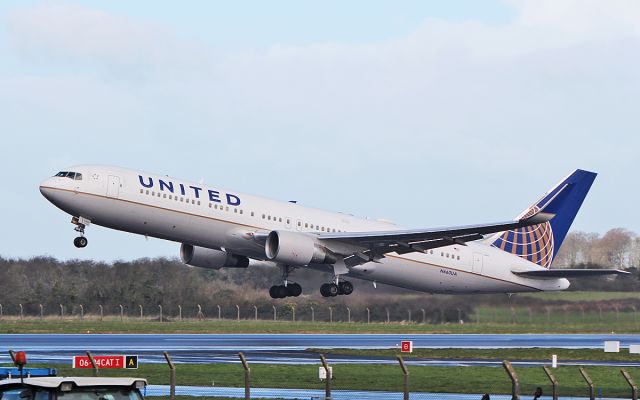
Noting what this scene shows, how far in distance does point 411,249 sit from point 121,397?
3837 centimetres

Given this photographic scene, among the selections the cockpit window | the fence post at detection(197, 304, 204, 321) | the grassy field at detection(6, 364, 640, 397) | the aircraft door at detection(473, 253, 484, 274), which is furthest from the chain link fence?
the fence post at detection(197, 304, 204, 321)

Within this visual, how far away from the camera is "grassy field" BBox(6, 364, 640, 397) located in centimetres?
3553

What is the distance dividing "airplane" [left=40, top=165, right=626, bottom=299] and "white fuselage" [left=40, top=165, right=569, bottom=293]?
4 cm

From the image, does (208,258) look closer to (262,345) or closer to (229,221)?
(262,345)

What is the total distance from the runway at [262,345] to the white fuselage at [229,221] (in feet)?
11.2

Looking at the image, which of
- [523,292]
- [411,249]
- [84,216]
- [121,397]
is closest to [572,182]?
[523,292]

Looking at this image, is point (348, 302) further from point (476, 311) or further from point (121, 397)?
point (121, 397)

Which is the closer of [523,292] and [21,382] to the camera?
[21,382]

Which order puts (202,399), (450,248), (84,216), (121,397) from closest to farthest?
(121,397) < (202,399) < (84,216) < (450,248)

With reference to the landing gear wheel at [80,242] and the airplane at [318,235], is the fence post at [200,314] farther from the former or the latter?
the landing gear wheel at [80,242]

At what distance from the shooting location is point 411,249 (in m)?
51.7

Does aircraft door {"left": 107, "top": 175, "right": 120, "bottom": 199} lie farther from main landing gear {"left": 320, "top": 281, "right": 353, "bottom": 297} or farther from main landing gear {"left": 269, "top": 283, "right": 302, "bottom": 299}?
main landing gear {"left": 320, "top": 281, "right": 353, "bottom": 297}

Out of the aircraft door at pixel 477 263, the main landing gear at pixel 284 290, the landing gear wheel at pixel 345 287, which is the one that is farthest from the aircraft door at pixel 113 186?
the aircraft door at pixel 477 263

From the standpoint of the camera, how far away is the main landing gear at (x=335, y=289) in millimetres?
52906
